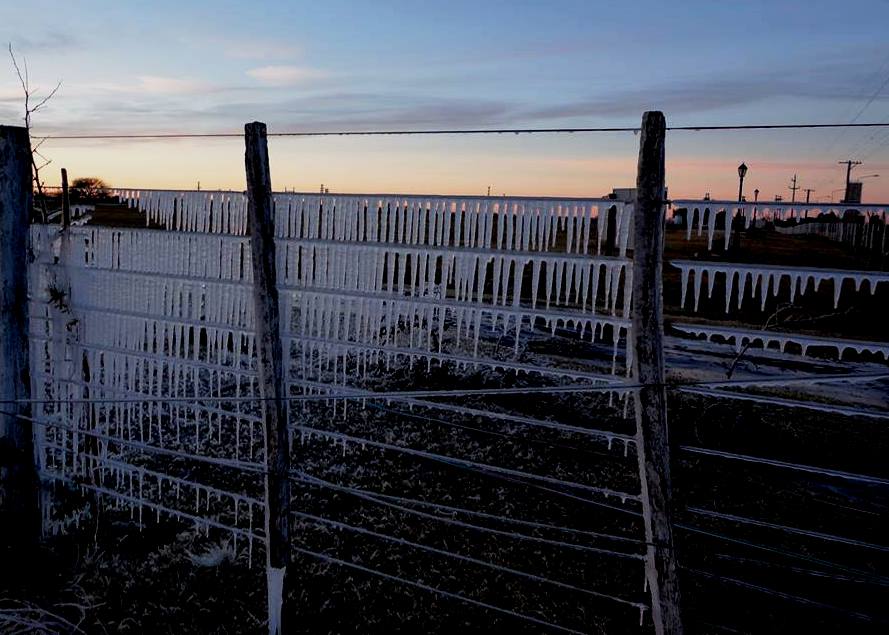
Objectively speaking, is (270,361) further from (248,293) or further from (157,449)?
(157,449)

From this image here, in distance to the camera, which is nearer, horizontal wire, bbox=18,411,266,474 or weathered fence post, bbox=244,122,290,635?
weathered fence post, bbox=244,122,290,635

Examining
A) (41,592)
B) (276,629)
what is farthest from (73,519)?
(276,629)

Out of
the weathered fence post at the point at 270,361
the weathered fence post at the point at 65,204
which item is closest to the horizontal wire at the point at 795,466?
the weathered fence post at the point at 270,361

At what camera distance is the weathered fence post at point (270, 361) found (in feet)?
12.3

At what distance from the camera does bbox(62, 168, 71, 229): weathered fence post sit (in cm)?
512

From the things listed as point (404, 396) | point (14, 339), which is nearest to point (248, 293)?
A: point (404, 396)

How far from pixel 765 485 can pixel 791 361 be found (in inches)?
249

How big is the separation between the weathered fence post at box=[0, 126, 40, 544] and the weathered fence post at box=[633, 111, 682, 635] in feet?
12.8

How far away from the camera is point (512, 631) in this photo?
4.06m

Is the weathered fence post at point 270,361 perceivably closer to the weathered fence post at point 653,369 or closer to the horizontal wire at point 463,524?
the horizontal wire at point 463,524

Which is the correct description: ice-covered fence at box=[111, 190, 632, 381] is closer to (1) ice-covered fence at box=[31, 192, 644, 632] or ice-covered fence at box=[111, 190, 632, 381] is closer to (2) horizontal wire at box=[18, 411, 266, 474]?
(1) ice-covered fence at box=[31, 192, 644, 632]

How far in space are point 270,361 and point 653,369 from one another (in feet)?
6.49

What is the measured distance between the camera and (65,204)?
17.0 feet

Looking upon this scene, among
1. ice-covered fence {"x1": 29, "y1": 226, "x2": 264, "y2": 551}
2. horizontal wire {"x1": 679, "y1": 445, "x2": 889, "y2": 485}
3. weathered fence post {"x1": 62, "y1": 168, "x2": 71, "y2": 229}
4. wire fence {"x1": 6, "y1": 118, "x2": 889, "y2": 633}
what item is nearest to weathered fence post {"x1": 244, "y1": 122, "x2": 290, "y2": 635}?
wire fence {"x1": 6, "y1": 118, "x2": 889, "y2": 633}
